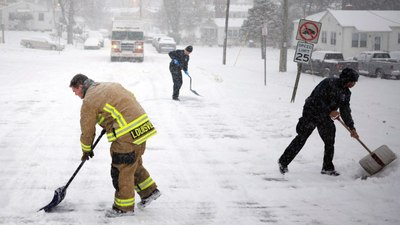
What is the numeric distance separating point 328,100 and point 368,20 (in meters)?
37.8

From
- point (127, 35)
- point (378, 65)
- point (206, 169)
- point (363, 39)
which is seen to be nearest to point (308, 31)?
point (206, 169)

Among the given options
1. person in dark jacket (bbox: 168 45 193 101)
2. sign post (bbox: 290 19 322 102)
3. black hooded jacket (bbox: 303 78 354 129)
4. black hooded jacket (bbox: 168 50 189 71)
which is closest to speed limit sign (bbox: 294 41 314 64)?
sign post (bbox: 290 19 322 102)

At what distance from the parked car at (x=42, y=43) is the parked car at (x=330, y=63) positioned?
25880mm

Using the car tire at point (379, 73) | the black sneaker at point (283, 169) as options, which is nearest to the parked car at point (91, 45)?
the car tire at point (379, 73)

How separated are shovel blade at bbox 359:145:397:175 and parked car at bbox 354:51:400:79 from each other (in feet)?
68.3

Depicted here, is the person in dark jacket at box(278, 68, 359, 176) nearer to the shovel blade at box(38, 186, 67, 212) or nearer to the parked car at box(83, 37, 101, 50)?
the shovel blade at box(38, 186, 67, 212)

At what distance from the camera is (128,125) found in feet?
15.7

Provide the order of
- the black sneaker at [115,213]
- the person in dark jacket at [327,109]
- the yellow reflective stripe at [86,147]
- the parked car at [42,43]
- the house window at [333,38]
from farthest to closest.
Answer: the parked car at [42,43] → the house window at [333,38] → the person in dark jacket at [327,109] → the black sneaker at [115,213] → the yellow reflective stripe at [86,147]

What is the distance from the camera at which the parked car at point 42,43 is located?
142 ft

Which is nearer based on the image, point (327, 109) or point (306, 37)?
point (327, 109)

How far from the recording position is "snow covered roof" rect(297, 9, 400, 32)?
129ft

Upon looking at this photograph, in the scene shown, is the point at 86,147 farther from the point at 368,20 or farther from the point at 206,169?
the point at 368,20

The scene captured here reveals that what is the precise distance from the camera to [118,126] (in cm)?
479

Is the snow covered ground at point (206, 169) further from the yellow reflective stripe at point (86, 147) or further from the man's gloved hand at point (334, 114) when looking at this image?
the man's gloved hand at point (334, 114)
